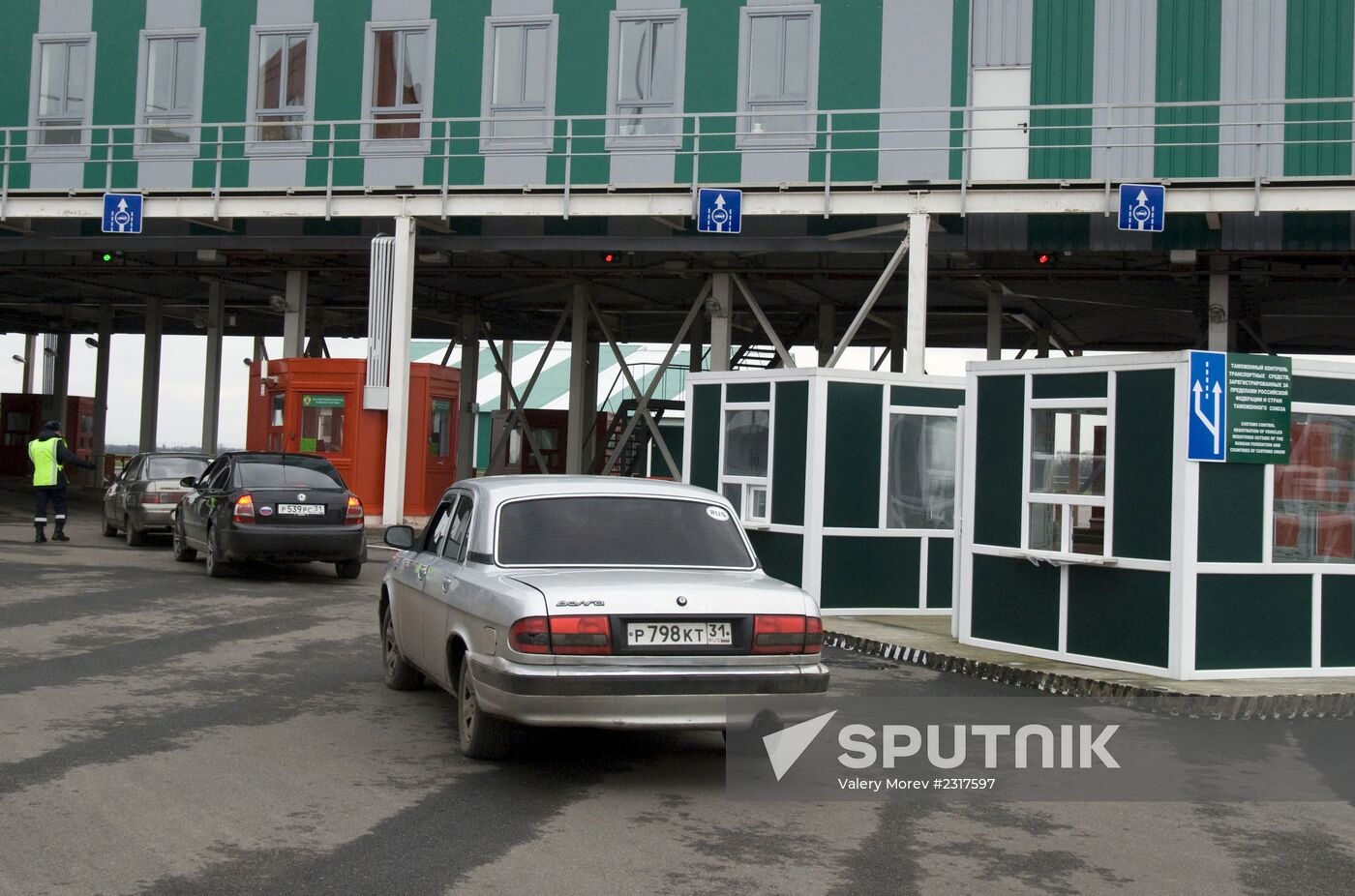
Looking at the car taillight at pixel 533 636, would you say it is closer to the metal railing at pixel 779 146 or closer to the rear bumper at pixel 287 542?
the rear bumper at pixel 287 542

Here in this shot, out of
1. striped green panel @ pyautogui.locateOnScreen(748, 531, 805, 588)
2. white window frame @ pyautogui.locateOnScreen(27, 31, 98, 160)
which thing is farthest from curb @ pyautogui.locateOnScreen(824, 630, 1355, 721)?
white window frame @ pyautogui.locateOnScreen(27, 31, 98, 160)

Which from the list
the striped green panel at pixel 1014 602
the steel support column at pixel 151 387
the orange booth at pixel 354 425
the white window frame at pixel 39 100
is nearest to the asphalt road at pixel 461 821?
the striped green panel at pixel 1014 602

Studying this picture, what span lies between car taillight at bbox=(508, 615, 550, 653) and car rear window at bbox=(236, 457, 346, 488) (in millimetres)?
11096

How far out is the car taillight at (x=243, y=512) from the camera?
16.8 metres

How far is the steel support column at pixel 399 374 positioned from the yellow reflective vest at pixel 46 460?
5286 millimetres

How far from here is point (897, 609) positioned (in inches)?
605

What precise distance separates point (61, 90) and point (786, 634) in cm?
2596

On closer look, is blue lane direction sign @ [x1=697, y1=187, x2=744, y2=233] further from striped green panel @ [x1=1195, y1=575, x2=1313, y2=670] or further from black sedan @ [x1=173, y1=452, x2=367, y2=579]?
striped green panel @ [x1=1195, y1=575, x2=1313, y2=670]

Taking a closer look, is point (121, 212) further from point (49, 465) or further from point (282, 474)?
point (282, 474)

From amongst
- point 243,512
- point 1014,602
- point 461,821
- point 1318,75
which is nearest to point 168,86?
point 243,512

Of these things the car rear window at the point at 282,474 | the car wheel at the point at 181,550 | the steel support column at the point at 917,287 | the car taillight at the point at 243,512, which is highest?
A: the steel support column at the point at 917,287

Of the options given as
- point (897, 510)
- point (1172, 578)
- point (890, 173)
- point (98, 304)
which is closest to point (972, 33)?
point (890, 173)

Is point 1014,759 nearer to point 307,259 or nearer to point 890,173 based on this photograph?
point 890,173

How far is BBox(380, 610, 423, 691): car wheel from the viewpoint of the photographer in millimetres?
9688
